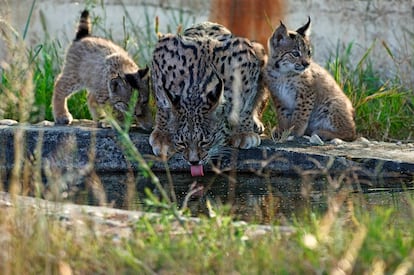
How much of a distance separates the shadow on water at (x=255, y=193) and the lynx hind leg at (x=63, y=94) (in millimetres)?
1412

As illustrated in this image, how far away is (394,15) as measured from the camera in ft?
34.8

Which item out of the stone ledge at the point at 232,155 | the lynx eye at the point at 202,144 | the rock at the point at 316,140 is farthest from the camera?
the rock at the point at 316,140

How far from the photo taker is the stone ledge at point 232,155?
22.5ft

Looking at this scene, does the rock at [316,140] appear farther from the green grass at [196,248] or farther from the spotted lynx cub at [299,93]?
the green grass at [196,248]

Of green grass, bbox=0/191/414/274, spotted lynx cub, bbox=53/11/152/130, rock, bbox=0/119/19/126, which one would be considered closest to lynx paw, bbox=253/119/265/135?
spotted lynx cub, bbox=53/11/152/130

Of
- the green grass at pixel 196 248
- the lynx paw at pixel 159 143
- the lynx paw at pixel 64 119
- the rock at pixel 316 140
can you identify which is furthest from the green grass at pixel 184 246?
the lynx paw at pixel 64 119

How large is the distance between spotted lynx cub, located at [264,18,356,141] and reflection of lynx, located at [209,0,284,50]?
2189 millimetres

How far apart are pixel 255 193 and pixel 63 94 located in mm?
2665

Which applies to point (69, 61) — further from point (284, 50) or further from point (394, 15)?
point (394, 15)

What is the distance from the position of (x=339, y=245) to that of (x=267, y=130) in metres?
4.63

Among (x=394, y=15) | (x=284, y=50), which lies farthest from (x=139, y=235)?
(x=394, y=15)

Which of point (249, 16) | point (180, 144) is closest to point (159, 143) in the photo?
point (180, 144)

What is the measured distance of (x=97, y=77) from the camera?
821 cm

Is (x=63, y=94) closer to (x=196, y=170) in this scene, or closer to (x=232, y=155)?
(x=232, y=155)
